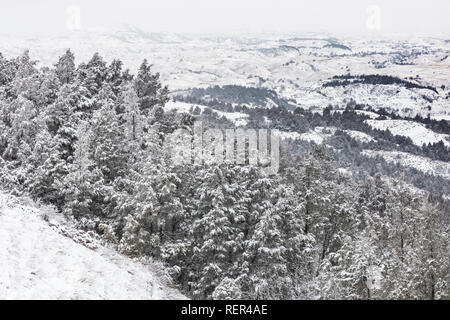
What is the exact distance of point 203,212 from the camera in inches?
1195

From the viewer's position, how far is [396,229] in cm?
3875

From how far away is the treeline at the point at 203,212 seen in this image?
25.5 metres

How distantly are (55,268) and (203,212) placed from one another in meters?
13.5

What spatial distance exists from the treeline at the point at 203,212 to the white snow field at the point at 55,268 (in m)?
3.70

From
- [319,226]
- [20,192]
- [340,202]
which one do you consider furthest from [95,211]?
[340,202]

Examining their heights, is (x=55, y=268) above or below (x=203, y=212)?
above

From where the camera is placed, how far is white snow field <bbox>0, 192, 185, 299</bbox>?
1602 centimetres

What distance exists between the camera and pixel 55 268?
17844mm

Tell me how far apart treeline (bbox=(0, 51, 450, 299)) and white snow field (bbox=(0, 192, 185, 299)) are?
3.70 metres

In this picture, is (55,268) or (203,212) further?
(203,212)

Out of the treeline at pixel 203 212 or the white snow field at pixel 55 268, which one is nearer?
the white snow field at pixel 55 268

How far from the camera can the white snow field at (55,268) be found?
1602 centimetres

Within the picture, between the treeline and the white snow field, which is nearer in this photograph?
the white snow field
